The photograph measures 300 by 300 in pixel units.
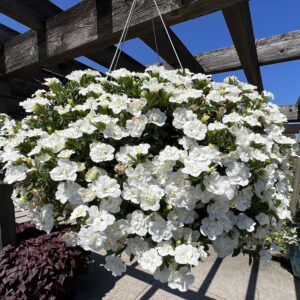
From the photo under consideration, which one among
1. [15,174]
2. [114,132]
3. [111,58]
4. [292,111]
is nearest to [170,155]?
[114,132]

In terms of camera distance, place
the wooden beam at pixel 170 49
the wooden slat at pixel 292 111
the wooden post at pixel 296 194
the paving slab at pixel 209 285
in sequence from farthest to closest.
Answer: the wooden slat at pixel 292 111 → the wooden post at pixel 296 194 → the paving slab at pixel 209 285 → the wooden beam at pixel 170 49

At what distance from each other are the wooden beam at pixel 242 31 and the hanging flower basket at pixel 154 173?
0.93 m

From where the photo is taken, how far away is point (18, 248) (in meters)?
2.24

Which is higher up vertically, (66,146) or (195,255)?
(66,146)

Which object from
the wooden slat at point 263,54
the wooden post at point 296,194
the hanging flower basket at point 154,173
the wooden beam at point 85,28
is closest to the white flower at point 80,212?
the hanging flower basket at point 154,173

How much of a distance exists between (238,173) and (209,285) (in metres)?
2.38

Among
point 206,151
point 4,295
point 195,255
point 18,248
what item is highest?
point 206,151

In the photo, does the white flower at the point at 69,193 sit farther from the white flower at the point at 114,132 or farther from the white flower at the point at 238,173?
the white flower at the point at 238,173

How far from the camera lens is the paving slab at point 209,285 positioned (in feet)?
8.32

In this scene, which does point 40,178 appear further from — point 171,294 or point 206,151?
point 171,294

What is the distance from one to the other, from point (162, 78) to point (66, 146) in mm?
430

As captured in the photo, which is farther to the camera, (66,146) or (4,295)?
(4,295)

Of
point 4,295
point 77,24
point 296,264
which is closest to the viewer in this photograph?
point 77,24

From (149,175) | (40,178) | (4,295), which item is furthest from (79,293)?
(149,175)
